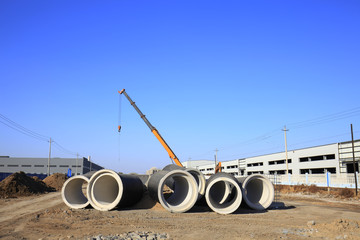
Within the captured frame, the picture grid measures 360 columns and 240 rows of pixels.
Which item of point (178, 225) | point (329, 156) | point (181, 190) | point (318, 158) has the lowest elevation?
point (178, 225)

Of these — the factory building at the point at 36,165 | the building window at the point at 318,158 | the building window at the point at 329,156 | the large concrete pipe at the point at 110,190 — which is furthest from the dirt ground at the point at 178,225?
the factory building at the point at 36,165

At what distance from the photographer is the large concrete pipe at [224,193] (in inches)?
511

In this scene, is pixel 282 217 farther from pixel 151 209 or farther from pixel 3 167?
pixel 3 167

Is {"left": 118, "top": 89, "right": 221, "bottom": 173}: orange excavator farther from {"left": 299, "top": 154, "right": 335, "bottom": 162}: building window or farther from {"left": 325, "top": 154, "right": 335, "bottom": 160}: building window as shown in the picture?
{"left": 299, "top": 154, "right": 335, "bottom": 162}: building window

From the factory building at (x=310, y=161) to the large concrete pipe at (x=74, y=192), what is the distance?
28.8m

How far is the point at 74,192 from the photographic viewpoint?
50.1 ft

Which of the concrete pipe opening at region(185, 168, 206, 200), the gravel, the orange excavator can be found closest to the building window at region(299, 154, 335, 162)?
the orange excavator

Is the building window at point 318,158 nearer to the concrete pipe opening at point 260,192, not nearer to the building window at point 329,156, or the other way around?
the building window at point 329,156

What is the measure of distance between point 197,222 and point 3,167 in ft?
255

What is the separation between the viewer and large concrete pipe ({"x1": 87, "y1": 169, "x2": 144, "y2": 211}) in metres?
13.1

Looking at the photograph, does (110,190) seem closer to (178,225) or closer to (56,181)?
(178,225)

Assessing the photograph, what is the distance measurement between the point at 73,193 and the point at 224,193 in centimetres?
784

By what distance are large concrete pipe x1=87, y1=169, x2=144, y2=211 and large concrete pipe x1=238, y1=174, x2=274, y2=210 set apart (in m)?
5.27

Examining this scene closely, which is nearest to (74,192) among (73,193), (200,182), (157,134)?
(73,193)
